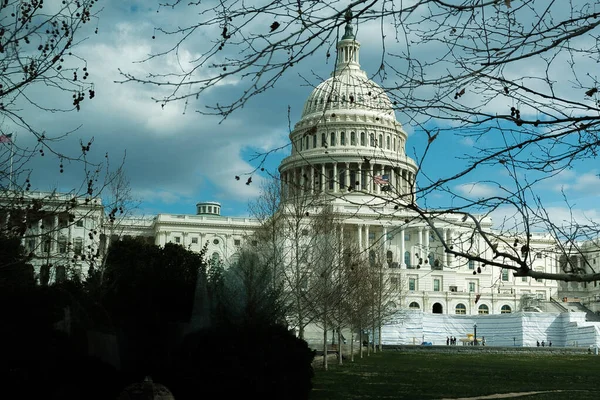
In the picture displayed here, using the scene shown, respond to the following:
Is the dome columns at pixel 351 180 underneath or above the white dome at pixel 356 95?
underneath

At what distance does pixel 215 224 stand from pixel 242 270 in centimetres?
9643

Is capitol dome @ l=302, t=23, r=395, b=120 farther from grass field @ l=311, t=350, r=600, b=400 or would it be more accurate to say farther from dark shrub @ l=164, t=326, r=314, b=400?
grass field @ l=311, t=350, r=600, b=400

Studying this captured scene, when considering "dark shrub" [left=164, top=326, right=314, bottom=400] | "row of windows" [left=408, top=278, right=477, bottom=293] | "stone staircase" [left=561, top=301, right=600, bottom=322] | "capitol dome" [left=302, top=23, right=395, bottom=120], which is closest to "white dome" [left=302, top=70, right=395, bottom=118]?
"capitol dome" [left=302, top=23, right=395, bottom=120]

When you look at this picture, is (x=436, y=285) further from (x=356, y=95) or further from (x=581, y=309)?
(x=356, y=95)

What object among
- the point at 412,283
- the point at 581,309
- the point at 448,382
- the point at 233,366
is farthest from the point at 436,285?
the point at 233,366

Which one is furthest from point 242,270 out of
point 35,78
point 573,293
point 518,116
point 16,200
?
point 573,293

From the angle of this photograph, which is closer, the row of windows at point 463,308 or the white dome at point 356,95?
the white dome at point 356,95

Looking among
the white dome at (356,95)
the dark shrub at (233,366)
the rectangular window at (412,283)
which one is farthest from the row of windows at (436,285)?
the white dome at (356,95)

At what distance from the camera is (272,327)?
2148 centimetres

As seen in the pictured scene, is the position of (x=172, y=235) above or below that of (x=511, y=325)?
above

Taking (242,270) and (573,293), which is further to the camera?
(573,293)

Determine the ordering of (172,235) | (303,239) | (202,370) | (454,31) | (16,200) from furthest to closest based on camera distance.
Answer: (172,235) < (303,239) < (202,370) < (16,200) < (454,31)

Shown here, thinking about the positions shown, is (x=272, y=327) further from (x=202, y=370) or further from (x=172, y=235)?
(x=172, y=235)

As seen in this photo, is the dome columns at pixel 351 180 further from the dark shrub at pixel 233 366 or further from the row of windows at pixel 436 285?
the row of windows at pixel 436 285
